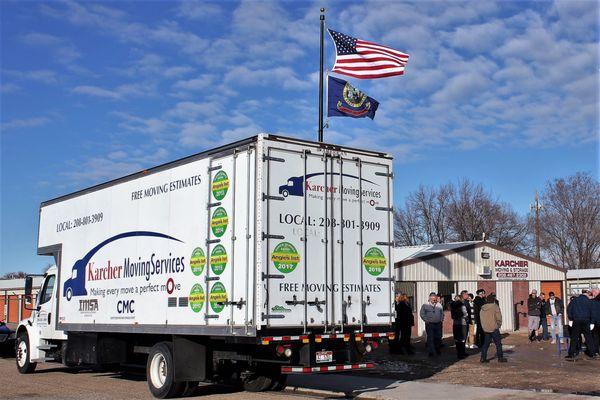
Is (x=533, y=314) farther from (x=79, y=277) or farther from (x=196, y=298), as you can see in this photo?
(x=196, y=298)

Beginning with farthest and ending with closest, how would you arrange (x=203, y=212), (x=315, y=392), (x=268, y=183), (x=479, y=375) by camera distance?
(x=479, y=375)
(x=315, y=392)
(x=203, y=212)
(x=268, y=183)

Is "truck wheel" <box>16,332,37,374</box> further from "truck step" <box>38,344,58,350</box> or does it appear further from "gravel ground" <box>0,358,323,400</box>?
"truck step" <box>38,344,58,350</box>

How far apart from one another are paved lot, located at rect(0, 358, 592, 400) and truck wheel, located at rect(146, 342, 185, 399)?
34 centimetres

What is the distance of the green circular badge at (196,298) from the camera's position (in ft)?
36.9

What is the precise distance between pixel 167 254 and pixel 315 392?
147 inches

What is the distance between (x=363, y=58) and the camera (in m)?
18.2

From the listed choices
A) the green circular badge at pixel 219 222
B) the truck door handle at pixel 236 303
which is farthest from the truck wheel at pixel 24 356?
the truck door handle at pixel 236 303

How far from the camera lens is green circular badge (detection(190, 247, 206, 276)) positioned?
1136 centimetres

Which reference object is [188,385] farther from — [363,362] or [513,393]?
[513,393]

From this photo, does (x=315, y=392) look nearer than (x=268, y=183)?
No

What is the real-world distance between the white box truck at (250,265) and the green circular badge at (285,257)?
0.02 m

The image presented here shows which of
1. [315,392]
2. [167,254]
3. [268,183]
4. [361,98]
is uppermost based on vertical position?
[361,98]

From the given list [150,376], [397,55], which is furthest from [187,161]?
[397,55]

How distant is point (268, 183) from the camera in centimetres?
1072
